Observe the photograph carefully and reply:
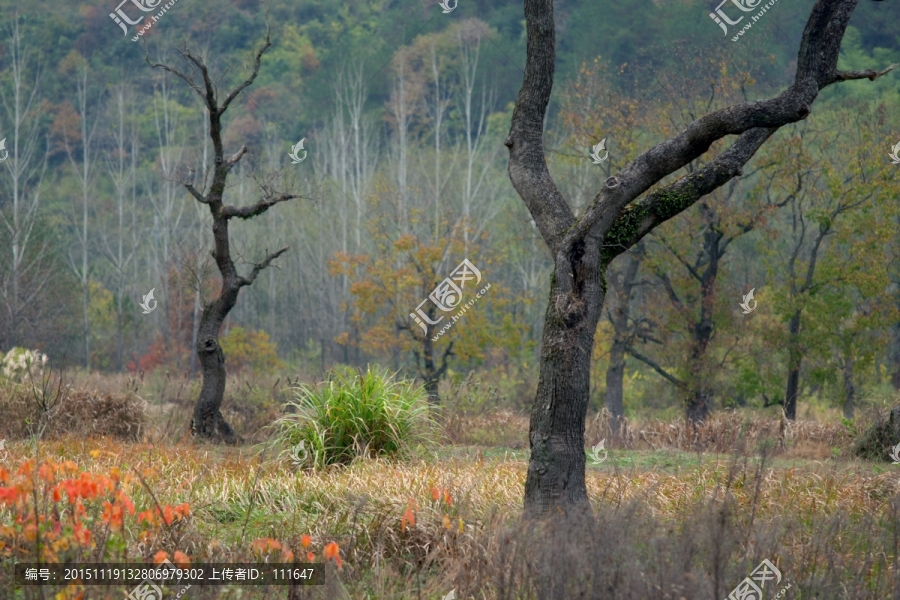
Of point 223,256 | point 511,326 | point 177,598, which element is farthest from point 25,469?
point 511,326

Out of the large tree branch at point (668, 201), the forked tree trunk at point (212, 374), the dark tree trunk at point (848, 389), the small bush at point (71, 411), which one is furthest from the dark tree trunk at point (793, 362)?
the small bush at point (71, 411)

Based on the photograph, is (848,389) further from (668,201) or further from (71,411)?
(71,411)

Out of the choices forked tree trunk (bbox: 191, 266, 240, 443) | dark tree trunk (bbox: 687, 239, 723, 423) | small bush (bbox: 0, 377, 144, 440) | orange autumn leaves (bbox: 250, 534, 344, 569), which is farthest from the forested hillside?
orange autumn leaves (bbox: 250, 534, 344, 569)

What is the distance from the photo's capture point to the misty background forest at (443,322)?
17.9 ft

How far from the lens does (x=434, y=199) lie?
108 ft

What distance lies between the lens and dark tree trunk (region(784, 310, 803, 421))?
17219 millimetres

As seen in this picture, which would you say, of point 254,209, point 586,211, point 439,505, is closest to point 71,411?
point 254,209

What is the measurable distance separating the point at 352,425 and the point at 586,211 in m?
4.03

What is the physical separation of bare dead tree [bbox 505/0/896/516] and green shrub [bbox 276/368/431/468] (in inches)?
122

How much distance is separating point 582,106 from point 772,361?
291 inches

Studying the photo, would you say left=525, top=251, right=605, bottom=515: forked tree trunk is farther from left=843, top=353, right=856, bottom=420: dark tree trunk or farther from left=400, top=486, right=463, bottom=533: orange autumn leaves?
left=843, top=353, right=856, bottom=420: dark tree trunk

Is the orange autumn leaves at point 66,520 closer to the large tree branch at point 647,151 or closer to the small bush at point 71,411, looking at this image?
the large tree branch at point 647,151

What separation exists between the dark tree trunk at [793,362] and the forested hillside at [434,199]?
100 millimetres

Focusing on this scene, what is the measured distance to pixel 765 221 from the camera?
57.1 ft
